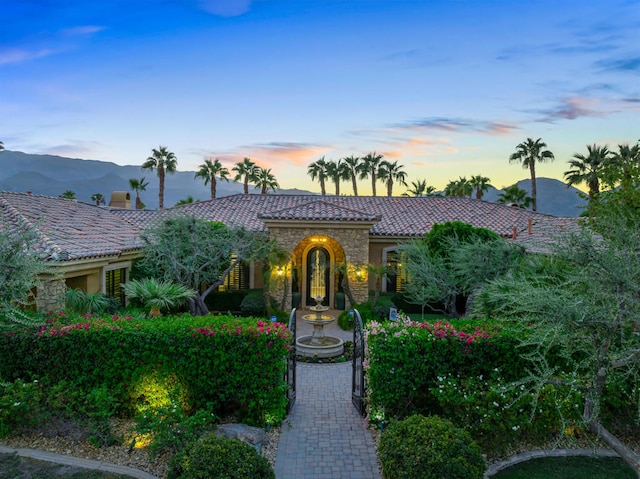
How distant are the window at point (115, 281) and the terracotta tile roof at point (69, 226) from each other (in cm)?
105

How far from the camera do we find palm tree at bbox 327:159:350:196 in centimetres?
5336

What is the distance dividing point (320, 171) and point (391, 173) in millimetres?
9518

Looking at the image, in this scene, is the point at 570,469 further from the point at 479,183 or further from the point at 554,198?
the point at 554,198

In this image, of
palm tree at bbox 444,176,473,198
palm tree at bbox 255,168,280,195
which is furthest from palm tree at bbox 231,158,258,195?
palm tree at bbox 444,176,473,198

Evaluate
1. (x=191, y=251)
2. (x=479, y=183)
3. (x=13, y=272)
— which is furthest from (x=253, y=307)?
(x=479, y=183)

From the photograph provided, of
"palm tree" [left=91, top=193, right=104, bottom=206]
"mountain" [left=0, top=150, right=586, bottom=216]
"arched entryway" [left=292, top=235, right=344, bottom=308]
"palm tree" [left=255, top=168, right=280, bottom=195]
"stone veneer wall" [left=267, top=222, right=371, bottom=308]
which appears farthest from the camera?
"mountain" [left=0, top=150, right=586, bottom=216]

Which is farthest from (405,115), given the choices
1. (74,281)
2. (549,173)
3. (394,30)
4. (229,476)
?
(549,173)

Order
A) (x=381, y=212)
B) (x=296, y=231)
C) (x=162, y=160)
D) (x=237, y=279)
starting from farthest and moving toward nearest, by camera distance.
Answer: (x=162, y=160) → (x=381, y=212) → (x=237, y=279) → (x=296, y=231)

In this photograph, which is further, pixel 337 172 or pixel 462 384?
pixel 337 172

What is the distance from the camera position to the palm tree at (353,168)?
5256cm

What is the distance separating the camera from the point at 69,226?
591 inches

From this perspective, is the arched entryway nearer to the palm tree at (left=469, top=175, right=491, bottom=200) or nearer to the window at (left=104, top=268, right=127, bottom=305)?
the window at (left=104, top=268, right=127, bottom=305)

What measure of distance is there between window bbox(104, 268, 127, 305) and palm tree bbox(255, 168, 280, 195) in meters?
34.1

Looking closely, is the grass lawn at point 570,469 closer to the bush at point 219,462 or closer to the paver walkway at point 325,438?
the paver walkway at point 325,438
